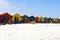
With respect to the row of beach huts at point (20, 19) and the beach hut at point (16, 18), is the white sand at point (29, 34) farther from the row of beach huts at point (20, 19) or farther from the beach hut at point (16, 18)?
the beach hut at point (16, 18)

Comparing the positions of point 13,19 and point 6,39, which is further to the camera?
point 13,19

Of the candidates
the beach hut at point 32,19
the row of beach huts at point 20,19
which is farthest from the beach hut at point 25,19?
the beach hut at point 32,19

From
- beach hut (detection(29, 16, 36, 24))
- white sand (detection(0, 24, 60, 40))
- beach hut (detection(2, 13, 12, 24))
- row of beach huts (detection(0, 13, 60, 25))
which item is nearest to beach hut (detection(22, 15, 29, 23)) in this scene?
row of beach huts (detection(0, 13, 60, 25))

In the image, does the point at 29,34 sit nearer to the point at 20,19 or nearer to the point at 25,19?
the point at 20,19

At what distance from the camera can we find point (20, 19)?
18938 millimetres

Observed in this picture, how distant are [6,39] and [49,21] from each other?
1519 centimetres

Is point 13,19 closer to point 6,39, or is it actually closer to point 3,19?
point 3,19

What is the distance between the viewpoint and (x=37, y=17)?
20.5 metres

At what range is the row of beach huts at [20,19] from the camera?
17.5 metres

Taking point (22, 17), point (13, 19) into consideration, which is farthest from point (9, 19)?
point (22, 17)

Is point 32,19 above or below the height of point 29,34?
above

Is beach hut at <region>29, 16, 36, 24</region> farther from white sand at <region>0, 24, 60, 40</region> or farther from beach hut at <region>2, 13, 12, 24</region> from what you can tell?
white sand at <region>0, 24, 60, 40</region>

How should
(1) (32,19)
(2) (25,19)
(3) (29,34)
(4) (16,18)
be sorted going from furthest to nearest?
(1) (32,19)
(2) (25,19)
(4) (16,18)
(3) (29,34)

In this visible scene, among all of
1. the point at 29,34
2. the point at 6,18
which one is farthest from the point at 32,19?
the point at 29,34
